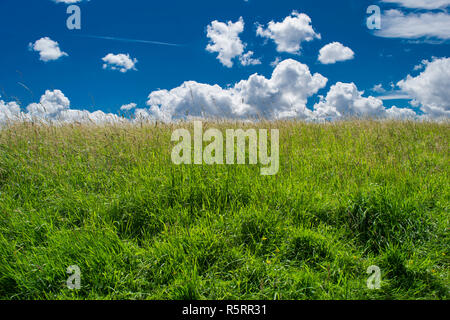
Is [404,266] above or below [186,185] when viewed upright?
below

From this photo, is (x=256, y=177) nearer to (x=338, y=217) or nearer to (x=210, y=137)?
(x=338, y=217)

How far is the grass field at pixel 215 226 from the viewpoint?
245 centimetres

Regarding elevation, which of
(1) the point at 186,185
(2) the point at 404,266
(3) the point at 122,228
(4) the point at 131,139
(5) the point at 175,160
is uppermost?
(4) the point at 131,139

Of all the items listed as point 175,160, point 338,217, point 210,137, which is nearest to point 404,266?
point 338,217

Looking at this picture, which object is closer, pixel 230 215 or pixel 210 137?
pixel 230 215

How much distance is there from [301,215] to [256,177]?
2.97 ft

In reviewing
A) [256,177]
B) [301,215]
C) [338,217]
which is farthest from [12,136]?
[338,217]

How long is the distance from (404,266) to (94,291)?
118 inches

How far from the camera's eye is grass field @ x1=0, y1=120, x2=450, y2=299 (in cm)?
245

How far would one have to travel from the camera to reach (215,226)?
304 centimetres

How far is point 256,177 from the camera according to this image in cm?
393

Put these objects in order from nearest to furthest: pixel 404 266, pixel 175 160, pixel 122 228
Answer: pixel 404 266 < pixel 122 228 < pixel 175 160

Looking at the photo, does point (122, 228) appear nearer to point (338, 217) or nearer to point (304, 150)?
point (338, 217)

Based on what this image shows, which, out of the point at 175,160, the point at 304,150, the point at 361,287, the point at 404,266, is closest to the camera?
the point at 361,287
